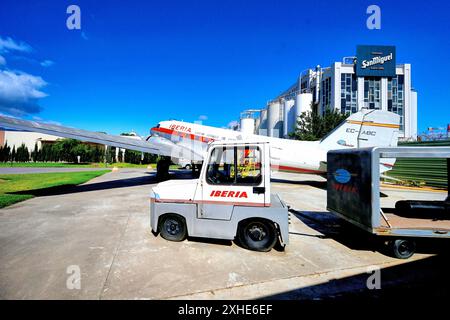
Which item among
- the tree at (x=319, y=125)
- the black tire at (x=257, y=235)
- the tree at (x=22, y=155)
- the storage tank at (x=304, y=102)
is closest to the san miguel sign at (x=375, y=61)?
the storage tank at (x=304, y=102)

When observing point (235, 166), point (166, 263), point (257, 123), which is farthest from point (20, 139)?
point (235, 166)

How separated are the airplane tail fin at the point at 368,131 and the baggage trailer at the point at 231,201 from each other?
10.3 metres

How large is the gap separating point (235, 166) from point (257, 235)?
5.86 feet

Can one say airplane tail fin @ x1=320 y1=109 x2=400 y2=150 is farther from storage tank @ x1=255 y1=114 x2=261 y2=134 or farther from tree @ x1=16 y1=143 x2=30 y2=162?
tree @ x1=16 y1=143 x2=30 y2=162

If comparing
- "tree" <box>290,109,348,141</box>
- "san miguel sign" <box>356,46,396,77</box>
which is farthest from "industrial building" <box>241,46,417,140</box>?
"tree" <box>290,109,348,141</box>

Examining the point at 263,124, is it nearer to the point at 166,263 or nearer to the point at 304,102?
the point at 304,102

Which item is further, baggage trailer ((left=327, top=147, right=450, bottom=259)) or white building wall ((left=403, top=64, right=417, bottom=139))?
white building wall ((left=403, top=64, right=417, bottom=139))

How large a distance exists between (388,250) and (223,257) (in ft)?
13.3

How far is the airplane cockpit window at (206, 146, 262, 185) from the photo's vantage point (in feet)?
16.8

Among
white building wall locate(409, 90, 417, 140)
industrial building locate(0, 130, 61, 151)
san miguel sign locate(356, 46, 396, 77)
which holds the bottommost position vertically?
industrial building locate(0, 130, 61, 151)

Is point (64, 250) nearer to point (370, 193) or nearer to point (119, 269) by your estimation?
point (119, 269)

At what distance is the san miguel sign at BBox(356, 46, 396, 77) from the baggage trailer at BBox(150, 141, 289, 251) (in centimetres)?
4613

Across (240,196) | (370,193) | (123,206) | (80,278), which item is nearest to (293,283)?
(240,196)

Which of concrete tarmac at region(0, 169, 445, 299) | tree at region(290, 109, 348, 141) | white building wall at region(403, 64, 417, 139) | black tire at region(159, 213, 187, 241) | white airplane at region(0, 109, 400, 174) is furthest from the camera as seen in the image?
white building wall at region(403, 64, 417, 139)
